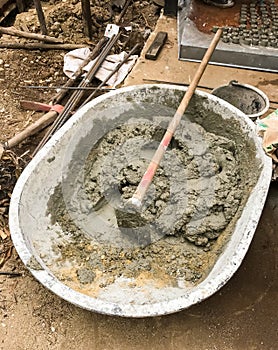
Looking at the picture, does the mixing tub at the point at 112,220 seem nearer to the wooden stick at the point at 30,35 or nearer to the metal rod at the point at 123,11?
the wooden stick at the point at 30,35

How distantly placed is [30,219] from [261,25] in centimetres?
299

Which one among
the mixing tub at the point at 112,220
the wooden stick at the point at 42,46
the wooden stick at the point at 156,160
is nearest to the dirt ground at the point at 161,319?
the mixing tub at the point at 112,220

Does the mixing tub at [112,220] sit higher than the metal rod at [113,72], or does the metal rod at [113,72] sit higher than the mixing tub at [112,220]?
the mixing tub at [112,220]

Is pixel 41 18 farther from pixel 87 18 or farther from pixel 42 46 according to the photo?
pixel 87 18

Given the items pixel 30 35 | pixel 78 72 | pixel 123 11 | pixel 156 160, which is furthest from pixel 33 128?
pixel 123 11

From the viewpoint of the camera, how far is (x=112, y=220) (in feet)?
8.46

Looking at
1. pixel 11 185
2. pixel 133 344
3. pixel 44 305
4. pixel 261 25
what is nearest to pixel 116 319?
pixel 133 344

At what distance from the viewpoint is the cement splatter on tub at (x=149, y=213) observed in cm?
235

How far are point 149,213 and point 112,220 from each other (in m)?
0.26

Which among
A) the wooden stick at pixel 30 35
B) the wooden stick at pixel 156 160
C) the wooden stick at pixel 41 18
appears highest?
the wooden stick at pixel 156 160

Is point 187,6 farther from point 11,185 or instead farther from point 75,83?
point 11,185

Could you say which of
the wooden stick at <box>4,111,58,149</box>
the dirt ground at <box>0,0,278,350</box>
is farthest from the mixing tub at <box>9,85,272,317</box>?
the wooden stick at <box>4,111,58,149</box>

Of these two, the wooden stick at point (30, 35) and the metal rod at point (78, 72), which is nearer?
the metal rod at point (78, 72)

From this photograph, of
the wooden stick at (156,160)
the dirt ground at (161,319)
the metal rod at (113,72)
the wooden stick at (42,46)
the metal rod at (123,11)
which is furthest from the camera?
the metal rod at (123,11)
